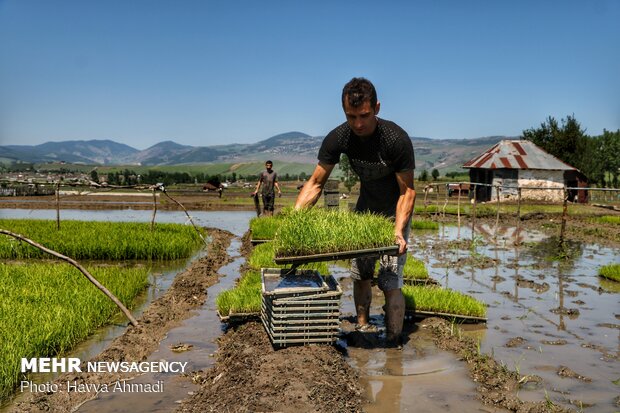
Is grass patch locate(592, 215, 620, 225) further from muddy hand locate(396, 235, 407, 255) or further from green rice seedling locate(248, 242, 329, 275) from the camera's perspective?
muddy hand locate(396, 235, 407, 255)

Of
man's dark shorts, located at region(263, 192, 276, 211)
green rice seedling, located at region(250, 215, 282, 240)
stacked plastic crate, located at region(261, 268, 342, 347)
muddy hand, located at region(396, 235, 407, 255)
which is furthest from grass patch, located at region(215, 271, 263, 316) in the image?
man's dark shorts, located at region(263, 192, 276, 211)

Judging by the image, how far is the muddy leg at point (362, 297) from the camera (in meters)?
5.62

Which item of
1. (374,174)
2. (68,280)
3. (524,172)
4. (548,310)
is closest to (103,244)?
(68,280)

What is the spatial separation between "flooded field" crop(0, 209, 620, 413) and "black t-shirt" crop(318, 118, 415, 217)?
149 centimetres

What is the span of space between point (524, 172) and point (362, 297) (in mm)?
28992

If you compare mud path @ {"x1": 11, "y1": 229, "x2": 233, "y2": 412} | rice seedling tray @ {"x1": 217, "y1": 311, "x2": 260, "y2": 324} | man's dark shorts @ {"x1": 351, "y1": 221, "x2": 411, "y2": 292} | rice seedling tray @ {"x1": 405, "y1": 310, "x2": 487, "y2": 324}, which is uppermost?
man's dark shorts @ {"x1": 351, "y1": 221, "x2": 411, "y2": 292}

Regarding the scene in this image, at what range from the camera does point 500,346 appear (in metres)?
5.88

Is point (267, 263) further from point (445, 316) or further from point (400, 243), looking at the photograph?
point (400, 243)

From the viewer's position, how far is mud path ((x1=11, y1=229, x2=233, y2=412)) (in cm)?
437

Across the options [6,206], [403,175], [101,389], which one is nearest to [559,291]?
[403,175]

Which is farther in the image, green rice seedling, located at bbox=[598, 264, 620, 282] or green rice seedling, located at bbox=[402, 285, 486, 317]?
green rice seedling, located at bbox=[598, 264, 620, 282]

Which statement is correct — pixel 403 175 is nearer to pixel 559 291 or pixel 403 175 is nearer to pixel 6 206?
pixel 559 291

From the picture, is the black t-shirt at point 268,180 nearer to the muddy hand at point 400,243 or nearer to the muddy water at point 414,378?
the muddy water at point 414,378

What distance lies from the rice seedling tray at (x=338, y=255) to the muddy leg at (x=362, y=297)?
0.79 m
